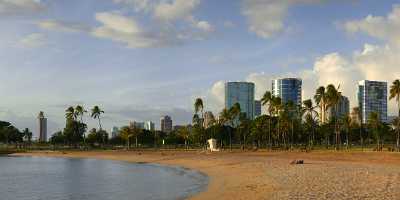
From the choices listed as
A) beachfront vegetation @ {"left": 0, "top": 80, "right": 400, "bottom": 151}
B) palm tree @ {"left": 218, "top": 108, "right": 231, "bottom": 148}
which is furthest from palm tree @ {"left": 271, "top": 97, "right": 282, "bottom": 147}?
palm tree @ {"left": 218, "top": 108, "right": 231, "bottom": 148}

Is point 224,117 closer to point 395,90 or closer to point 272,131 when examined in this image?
point 272,131

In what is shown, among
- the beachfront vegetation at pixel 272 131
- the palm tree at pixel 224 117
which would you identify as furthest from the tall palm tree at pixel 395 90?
the palm tree at pixel 224 117

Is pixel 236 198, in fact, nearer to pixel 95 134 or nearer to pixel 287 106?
pixel 287 106

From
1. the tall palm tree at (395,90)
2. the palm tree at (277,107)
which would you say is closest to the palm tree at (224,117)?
the palm tree at (277,107)

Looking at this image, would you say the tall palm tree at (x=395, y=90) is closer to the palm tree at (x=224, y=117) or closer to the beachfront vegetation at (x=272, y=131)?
the beachfront vegetation at (x=272, y=131)

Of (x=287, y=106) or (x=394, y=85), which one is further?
Result: (x=287, y=106)

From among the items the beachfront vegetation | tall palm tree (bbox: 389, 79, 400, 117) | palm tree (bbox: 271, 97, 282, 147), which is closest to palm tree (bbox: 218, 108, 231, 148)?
the beachfront vegetation

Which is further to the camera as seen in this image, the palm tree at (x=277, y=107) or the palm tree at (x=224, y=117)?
the palm tree at (x=224, y=117)

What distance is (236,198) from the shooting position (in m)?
26.1

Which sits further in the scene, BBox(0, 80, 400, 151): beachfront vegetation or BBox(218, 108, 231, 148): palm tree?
BBox(218, 108, 231, 148): palm tree

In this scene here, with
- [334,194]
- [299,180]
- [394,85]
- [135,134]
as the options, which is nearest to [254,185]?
[299,180]

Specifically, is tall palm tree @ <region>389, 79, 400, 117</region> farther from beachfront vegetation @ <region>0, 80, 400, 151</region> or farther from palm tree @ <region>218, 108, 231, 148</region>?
palm tree @ <region>218, 108, 231, 148</region>

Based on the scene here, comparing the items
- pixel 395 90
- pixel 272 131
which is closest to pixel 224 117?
pixel 272 131

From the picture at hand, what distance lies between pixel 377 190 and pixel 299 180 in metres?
8.20
